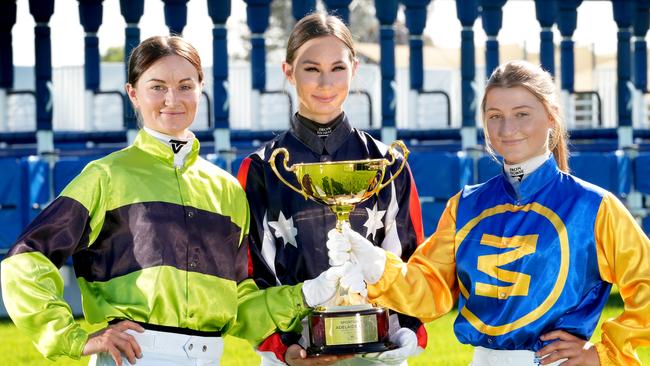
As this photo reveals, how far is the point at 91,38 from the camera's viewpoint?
11922 mm

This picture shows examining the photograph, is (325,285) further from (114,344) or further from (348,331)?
(114,344)

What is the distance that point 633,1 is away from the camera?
1328cm

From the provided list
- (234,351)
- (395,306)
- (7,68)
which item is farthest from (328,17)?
(7,68)

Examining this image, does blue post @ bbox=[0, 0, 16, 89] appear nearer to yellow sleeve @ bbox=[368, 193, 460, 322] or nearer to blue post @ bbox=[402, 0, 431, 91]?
blue post @ bbox=[402, 0, 431, 91]

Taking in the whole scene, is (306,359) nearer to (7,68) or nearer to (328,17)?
(328,17)

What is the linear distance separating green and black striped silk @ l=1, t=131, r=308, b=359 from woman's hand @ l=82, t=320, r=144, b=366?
31 mm

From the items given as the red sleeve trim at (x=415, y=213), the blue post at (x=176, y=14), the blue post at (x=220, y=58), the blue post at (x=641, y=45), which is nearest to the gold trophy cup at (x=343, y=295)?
the red sleeve trim at (x=415, y=213)

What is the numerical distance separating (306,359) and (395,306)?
12.0 inches

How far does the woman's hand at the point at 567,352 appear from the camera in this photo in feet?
11.0

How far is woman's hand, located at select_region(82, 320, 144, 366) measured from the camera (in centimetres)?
326

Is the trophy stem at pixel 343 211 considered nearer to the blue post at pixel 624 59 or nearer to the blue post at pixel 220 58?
the blue post at pixel 220 58

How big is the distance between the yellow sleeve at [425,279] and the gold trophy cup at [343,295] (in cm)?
7

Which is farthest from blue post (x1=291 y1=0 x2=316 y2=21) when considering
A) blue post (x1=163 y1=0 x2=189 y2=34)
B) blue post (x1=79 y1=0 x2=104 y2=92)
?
blue post (x1=79 y1=0 x2=104 y2=92)

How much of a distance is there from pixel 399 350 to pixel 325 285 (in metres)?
0.30
